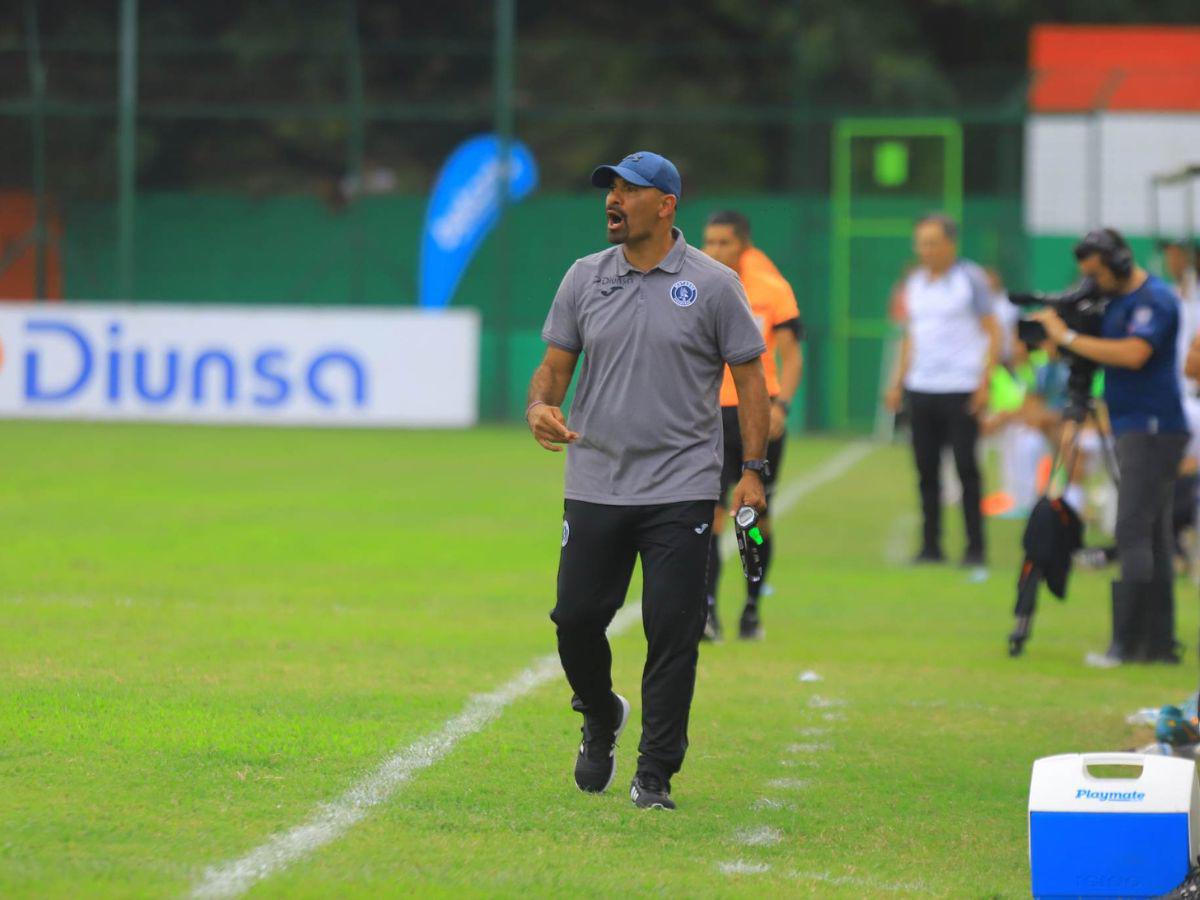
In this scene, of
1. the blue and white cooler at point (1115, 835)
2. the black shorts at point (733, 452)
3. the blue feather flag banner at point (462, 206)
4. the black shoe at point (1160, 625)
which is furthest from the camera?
the blue feather flag banner at point (462, 206)

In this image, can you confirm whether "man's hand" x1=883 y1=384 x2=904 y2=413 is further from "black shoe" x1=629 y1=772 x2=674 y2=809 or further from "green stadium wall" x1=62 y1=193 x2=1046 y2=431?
"green stadium wall" x1=62 y1=193 x2=1046 y2=431

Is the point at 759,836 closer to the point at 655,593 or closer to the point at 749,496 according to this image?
the point at 655,593

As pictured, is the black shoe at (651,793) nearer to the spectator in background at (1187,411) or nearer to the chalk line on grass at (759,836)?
the chalk line on grass at (759,836)

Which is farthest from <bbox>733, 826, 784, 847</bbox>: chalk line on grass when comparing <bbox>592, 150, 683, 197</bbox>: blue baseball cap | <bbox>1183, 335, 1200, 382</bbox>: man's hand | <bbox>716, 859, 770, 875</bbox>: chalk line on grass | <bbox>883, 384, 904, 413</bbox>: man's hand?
<bbox>883, 384, 904, 413</bbox>: man's hand

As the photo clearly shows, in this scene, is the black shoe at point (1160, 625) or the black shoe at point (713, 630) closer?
the black shoe at point (1160, 625)

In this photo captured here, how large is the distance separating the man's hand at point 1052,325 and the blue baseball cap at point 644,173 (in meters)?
3.20

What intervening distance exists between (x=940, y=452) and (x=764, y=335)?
387 centimetres

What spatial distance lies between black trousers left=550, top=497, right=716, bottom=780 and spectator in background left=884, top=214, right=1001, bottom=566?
273 inches

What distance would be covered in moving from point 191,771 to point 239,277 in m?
21.7

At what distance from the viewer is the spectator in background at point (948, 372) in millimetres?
13023

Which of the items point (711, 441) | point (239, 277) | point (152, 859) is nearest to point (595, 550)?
point (711, 441)

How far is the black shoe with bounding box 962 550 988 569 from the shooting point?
1292 centimetres

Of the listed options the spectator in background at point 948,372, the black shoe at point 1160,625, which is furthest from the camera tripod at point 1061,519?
the spectator in background at point 948,372

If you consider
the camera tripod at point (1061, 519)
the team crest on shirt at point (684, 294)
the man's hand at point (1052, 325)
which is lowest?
the camera tripod at point (1061, 519)
